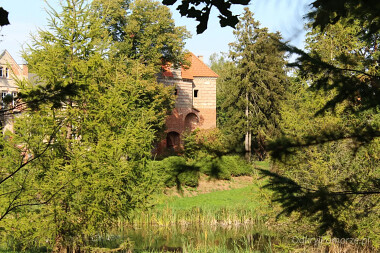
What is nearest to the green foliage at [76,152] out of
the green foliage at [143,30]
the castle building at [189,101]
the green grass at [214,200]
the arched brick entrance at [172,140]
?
the green grass at [214,200]

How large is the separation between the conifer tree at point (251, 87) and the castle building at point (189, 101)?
14.6 feet

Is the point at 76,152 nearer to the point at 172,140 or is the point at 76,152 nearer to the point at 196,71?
the point at 172,140

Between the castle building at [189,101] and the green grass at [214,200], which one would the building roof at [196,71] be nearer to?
the castle building at [189,101]

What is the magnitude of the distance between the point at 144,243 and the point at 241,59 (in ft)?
76.2

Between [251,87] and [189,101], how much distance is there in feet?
23.6

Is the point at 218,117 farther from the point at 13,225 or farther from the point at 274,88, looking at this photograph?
the point at 13,225

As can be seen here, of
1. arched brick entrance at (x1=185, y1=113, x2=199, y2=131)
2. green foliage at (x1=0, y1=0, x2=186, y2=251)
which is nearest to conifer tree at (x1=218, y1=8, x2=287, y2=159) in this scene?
arched brick entrance at (x1=185, y1=113, x2=199, y2=131)

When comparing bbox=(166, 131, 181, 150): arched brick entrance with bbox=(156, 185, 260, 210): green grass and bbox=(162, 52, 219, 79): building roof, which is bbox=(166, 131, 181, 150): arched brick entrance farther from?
bbox=(156, 185, 260, 210): green grass

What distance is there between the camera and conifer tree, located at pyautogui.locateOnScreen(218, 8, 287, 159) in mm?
33875

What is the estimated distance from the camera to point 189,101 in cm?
3947

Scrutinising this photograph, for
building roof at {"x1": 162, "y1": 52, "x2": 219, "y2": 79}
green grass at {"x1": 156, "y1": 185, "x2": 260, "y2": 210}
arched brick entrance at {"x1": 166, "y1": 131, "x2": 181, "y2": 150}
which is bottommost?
green grass at {"x1": 156, "y1": 185, "x2": 260, "y2": 210}

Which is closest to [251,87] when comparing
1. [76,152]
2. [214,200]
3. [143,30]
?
[143,30]

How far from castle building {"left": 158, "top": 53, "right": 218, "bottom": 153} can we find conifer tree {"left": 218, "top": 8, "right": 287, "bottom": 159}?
4.45m

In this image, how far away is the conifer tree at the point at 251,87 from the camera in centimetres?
3388
